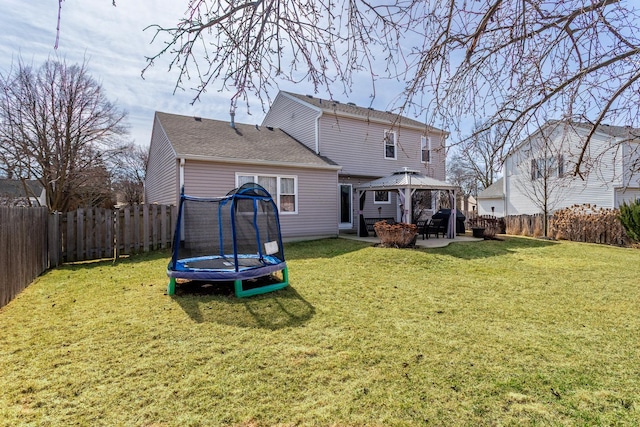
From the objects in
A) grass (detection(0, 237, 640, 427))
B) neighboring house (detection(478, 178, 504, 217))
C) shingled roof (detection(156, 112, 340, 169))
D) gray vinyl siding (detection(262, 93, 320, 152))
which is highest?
gray vinyl siding (detection(262, 93, 320, 152))

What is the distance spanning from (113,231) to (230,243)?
14.1 feet

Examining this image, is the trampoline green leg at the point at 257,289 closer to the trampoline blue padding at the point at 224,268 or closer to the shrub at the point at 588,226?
the trampoline blue padding at the point at 224,268

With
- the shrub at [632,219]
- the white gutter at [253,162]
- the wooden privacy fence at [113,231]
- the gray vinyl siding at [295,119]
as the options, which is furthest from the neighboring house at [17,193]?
the shrub at [632,219]

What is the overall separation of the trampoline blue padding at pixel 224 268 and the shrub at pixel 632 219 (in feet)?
44.4

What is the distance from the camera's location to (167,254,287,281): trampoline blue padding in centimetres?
516

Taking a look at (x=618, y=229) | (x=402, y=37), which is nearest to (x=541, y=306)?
(x=402, y=37)

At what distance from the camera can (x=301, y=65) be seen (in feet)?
10.0

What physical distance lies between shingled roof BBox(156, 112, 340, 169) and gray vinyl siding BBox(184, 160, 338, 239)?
0.33 meters

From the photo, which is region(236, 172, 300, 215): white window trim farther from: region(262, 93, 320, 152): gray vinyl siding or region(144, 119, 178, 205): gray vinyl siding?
region(262, 93, 320, 152): gray vinyl siding

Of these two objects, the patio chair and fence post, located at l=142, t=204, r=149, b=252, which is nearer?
fence post, located at l=142, t=204, r=149, b=252

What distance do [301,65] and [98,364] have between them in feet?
11.1

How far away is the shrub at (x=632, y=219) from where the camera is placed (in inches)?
464

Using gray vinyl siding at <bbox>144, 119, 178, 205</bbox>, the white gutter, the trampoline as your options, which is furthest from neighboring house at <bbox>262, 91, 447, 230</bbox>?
the trampoline

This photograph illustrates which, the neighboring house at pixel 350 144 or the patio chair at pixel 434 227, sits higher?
the neighboring house at pixel 350 144
